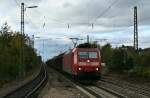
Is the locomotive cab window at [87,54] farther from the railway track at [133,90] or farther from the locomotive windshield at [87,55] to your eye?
the railway track at [133,90]

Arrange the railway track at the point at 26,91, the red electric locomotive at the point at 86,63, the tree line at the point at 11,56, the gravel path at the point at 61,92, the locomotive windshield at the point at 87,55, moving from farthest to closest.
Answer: the tree line at the point at 11,56 < the locomotive windshield at the point at 87,55 < the red electric locomotive at the point at 86,63 < the railway track at the point at 26,91 < the gravel path at the point at 61,92

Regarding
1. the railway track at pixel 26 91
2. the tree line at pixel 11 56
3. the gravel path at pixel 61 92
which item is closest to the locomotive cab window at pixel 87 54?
the gravel path at pixel 61 92

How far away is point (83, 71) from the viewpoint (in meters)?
34.9

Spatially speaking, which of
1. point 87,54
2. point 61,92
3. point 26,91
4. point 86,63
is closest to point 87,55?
point 87,54

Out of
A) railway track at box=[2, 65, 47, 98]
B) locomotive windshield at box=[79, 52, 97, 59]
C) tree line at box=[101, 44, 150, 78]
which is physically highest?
locomotive windshield at box=[79, 52, 97, 59]

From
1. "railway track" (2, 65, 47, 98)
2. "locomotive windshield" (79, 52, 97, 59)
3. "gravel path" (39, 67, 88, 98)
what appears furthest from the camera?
"locomotive windshield" (79, 52, 97, 59)

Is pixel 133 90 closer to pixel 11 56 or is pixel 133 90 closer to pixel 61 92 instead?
pixel 61 92

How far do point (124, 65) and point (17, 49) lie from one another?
648 inches

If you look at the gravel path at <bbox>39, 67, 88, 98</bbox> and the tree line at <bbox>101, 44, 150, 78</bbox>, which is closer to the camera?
the gravel path at <bbox>39, 67, 88, 98</bbox>

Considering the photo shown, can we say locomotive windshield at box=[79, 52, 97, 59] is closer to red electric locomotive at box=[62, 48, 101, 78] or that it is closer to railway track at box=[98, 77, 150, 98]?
red electric locomotive at box=[62, 48, 101, 78]

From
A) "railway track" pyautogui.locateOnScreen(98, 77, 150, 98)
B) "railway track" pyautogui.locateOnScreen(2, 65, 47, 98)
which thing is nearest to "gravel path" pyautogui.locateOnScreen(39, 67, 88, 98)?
"railway track" pyautogui.locateOnScreen(2, 65, 47, 98)

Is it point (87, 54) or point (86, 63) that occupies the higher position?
point (87, 54)

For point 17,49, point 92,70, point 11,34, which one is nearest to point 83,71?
point 92,70

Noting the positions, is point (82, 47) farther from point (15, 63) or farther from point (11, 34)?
point (11, 34)
